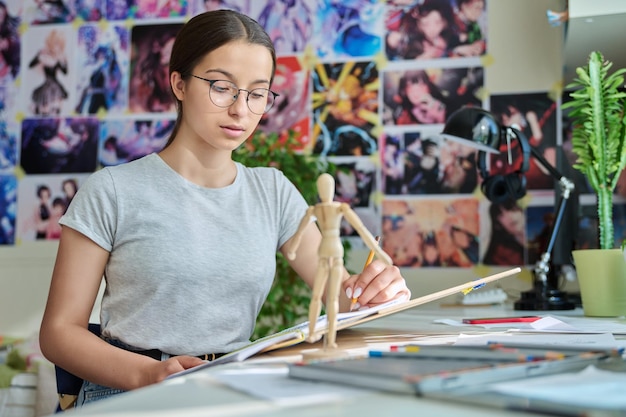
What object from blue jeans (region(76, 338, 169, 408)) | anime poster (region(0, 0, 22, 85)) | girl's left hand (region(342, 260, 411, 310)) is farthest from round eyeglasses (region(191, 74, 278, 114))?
anime poster (region(0, 0, 22, 85))

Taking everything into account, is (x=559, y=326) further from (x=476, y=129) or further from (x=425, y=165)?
(x=425, y=165)

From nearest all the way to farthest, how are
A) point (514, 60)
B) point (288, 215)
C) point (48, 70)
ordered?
point (288, 215) → point (514, 60) → point (48, 70)

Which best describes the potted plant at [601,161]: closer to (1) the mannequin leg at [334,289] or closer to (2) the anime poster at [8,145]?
(1) the mannequin leg at [334,289]

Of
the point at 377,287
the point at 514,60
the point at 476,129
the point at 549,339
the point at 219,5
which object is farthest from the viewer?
the point at 219,5

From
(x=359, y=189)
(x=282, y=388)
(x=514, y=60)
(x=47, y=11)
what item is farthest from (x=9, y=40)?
(x=282, y=388)

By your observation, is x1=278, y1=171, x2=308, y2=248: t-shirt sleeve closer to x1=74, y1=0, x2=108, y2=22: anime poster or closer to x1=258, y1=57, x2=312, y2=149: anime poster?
x1=258, y1=57, x2=312, y2=149: anime poster

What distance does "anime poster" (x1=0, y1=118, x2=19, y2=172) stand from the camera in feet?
8.53

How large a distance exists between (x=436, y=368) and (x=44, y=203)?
2.23 meters

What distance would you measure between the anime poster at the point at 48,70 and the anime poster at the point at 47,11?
0.08ft

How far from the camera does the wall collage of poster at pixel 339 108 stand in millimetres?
2209

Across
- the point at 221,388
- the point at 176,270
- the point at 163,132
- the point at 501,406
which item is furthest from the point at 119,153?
the point at 501,406

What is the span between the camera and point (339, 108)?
235 cm

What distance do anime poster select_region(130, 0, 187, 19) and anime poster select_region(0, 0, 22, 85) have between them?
0.44 meters

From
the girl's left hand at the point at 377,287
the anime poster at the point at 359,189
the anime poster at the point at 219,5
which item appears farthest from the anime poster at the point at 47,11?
the girl's left hand at the point at 377,287
